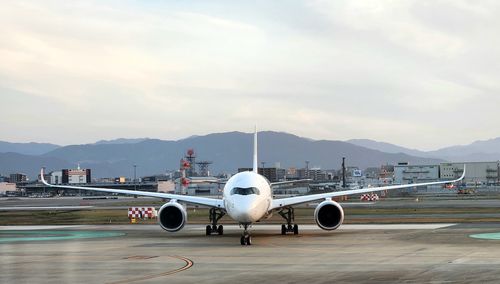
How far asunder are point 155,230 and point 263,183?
12124 millimetres

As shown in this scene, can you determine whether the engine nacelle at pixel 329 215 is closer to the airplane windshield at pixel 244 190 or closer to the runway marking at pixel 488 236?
the airplane windshield at pixel 244 190

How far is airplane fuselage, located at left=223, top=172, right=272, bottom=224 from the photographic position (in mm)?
35438

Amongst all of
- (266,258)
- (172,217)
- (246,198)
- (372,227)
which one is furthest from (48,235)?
(266,258)

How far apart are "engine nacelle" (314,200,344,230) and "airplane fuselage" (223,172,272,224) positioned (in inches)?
140

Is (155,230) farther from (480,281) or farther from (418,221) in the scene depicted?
(480,281)

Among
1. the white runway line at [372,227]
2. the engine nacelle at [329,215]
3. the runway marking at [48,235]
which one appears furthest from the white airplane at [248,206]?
the runway marking at [48,235]

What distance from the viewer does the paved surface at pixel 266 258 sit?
22.1m

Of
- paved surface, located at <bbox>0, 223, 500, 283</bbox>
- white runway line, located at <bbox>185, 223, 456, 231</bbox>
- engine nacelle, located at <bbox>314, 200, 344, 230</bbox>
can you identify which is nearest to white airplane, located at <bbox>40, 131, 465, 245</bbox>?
engine nacelle, located at <bbox>314, 200, 344, 230</bbox>

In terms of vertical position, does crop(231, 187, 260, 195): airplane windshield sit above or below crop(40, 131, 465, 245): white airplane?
above

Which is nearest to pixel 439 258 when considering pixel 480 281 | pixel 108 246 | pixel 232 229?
pixel 480 281

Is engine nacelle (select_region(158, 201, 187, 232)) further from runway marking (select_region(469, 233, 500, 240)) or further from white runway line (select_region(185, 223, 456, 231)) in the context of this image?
runway marking (select_region(469, 233, 500, 240))

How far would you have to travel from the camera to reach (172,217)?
41.4 m

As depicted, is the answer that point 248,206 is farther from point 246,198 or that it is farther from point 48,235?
point 48,235

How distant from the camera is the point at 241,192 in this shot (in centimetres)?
3616
